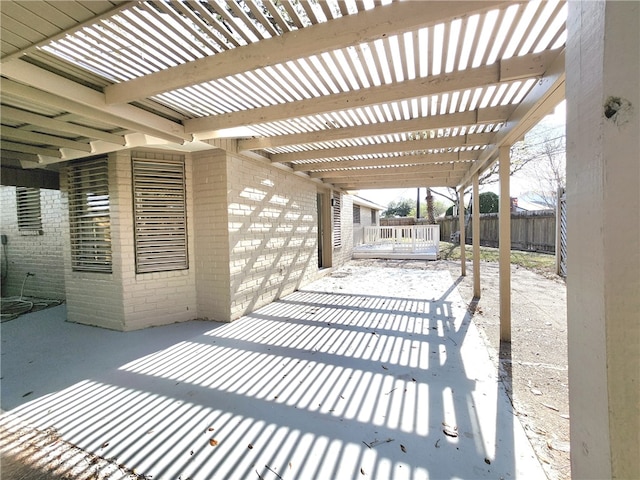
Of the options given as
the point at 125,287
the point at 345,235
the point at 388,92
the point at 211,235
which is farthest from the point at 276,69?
the point at 345,235

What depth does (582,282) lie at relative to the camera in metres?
0.79

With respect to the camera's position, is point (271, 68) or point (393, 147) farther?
point (393, 147)

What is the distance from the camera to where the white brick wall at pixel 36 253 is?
619 centimetres

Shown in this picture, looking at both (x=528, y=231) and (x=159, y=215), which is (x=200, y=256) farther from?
(x=528, y=231)

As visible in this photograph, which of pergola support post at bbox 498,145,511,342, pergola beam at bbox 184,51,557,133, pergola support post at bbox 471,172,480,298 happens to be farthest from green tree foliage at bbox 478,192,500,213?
pergola beam at bbox 184,51,557,133

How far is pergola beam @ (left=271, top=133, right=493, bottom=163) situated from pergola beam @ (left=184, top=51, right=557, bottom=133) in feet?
6.72

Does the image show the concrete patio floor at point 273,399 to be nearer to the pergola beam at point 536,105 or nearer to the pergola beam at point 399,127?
the pergola beam at point 536,105

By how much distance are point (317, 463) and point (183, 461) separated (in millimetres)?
942

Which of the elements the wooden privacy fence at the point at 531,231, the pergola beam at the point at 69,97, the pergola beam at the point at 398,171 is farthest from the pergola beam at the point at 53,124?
the wooden privacy fence at the point at 531,231

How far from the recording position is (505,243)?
12.4ft

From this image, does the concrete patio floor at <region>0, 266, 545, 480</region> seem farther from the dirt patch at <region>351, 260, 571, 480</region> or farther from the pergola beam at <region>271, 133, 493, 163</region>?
the pergola beam at <region>271, 133, 493, 163</region>

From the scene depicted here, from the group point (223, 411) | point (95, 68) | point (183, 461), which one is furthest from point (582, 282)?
point (95, 68)

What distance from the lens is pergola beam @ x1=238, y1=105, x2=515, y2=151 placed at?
3.47m

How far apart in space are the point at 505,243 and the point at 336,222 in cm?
654
